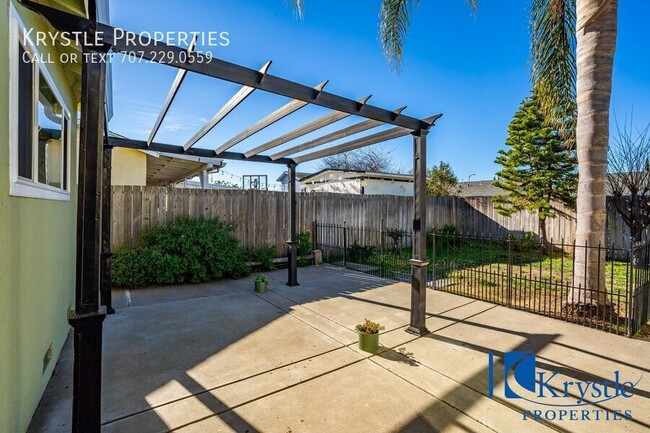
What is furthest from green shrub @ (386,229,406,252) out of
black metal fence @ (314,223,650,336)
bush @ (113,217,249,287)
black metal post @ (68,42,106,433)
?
black metal post @ (68,42,106,433)

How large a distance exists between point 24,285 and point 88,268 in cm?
55

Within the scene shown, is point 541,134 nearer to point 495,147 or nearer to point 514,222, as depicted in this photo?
point 495,147

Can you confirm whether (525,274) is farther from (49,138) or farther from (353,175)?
(353,175)

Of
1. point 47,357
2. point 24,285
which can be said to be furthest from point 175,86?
point 47,357

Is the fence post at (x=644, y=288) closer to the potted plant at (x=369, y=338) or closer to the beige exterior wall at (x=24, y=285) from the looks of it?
the potted plant at (x=369, y=338)

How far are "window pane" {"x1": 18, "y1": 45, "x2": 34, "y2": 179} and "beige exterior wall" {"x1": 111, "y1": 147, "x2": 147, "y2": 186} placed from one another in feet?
23.7

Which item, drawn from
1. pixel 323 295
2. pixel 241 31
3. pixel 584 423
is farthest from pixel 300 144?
pixel 584 423

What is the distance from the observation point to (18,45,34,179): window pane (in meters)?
2.04

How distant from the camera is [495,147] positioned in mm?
11781

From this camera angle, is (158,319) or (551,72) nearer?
(158,319)

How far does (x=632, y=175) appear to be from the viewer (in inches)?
328

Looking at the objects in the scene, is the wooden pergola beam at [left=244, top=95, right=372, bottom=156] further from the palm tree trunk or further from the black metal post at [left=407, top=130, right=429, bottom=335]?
the palm tree trunk

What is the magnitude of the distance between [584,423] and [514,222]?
11.2 metres

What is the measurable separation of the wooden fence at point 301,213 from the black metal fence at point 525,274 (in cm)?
54
